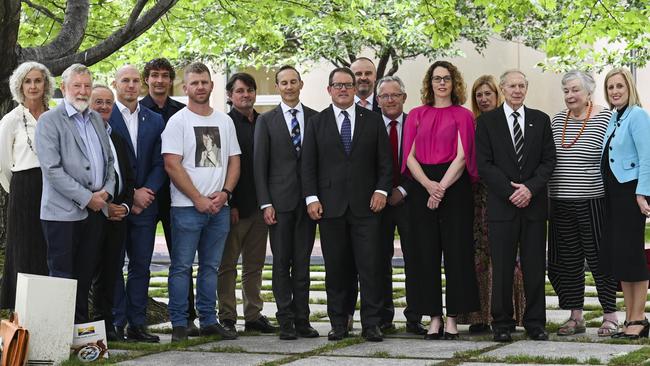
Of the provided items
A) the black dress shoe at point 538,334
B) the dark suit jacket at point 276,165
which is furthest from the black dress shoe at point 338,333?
the black dress shoe at point 538,334

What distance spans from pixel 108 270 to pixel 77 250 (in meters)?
0.62

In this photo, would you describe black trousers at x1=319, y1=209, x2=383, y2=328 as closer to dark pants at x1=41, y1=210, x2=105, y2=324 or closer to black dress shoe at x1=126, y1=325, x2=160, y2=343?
black dress shoe at x1=126, y1=325, x2=160, y2=343

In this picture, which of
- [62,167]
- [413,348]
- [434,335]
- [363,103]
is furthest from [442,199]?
[62,167]

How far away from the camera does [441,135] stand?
929 centimetres

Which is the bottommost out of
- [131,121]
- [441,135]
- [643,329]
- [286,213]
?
[643,329]

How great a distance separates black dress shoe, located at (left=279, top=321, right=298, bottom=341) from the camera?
9289mm

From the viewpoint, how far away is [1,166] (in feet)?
30.0

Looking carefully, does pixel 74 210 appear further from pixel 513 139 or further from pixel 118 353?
pixel 513 139

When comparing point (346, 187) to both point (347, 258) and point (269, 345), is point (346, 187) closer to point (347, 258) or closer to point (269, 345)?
point (347, 258)

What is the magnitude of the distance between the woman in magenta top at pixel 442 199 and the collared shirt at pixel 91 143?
7.59 feet

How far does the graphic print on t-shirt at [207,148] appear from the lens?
9.37m

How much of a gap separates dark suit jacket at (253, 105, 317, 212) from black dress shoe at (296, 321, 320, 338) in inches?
34.9

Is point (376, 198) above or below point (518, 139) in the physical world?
below

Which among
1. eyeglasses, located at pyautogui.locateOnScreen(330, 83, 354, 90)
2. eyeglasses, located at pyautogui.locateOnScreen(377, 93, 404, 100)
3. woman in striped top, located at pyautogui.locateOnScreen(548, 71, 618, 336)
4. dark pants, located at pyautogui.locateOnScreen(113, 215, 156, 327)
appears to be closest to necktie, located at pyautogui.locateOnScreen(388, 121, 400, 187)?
eyeglasses, located at pyautogui.locateOnScreen(377, 93, 404, 100)
